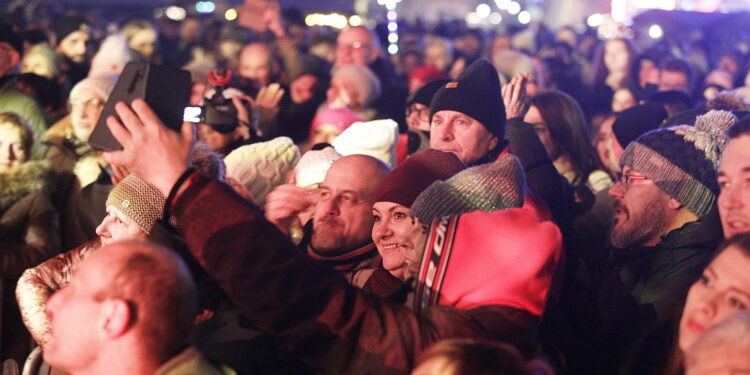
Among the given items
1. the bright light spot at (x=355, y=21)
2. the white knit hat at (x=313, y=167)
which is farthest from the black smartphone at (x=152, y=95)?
the bright light spot at (x=355, y=21)

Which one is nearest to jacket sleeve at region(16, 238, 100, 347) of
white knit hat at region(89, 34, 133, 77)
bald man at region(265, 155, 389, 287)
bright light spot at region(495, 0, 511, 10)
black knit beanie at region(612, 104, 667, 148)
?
bald man at region(265, 155, 389, 287)

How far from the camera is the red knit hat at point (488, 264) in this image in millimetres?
2488

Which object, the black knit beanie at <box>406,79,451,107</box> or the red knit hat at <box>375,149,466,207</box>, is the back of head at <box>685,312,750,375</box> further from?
the black knit beanie at <box>406,79,451,107</box>

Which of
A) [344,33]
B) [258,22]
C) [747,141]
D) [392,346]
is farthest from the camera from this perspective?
[258,22]

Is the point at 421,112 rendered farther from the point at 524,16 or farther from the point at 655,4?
the point at 524,16

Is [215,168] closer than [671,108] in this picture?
Yes

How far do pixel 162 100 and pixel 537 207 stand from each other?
165 cm

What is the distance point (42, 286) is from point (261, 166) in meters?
1.41

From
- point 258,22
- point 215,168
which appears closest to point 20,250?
point 215,168

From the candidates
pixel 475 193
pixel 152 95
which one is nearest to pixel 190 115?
pixel 152 95

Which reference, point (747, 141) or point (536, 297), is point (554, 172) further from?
point (536, 297)

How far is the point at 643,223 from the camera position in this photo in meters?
3.94

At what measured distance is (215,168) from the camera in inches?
147

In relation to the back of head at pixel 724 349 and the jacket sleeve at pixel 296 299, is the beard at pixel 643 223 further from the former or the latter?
the jacket sleeve at pixel 296 299
